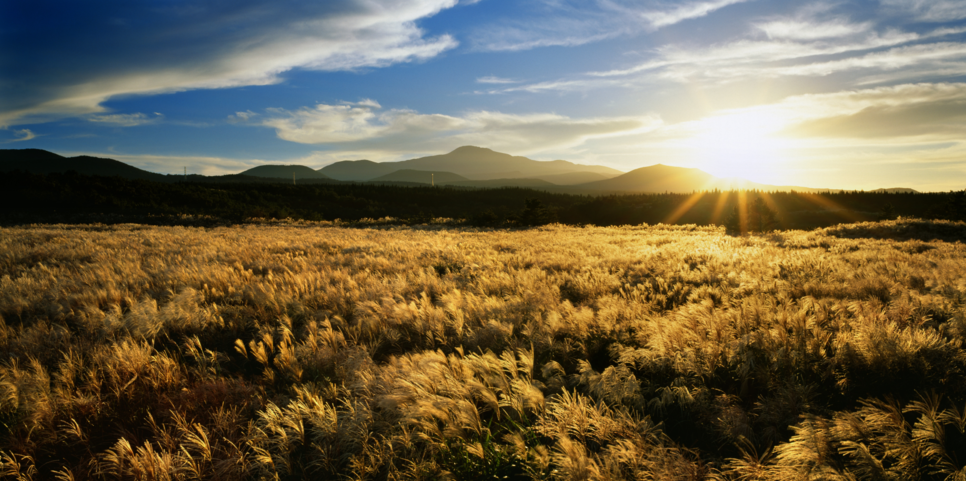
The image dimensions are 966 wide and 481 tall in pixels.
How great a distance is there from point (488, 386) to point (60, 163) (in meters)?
244

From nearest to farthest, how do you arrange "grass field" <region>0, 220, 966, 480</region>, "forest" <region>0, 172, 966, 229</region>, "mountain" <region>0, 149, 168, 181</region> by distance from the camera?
1. "grass field" <region>0, 220, 966, 480</region>
2. "forest" <region>0, 172, 966, 229</region>
3. "mountain" <region>0, 149, 168, 181</region>

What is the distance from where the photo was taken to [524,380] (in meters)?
3.04

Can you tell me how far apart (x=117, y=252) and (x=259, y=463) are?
10623 millimetres

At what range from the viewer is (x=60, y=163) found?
6220 inches

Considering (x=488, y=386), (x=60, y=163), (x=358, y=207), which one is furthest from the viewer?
(x=60, y=163)

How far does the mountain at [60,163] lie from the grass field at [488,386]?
198 meters

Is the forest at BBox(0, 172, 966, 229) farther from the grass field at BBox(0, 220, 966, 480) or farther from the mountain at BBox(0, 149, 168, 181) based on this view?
the mountain at BBox(0, 149, 168, 181)

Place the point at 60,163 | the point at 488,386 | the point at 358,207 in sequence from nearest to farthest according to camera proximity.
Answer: the point at 488,386 < the point at 358,207 < the point at 60,163

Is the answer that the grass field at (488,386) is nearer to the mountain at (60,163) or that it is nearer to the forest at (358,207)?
the forest at (358,207)

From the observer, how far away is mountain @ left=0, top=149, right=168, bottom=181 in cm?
14938

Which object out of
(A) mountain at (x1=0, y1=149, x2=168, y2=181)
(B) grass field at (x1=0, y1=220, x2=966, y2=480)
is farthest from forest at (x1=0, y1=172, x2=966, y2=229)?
(A) mountain at (x1=0, y1=149, x2=168, y2=181)

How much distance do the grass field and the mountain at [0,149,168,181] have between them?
198m

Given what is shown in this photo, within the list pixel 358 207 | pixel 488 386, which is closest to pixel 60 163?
pixel 358 207

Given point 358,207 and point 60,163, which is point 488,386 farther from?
point 60,163
